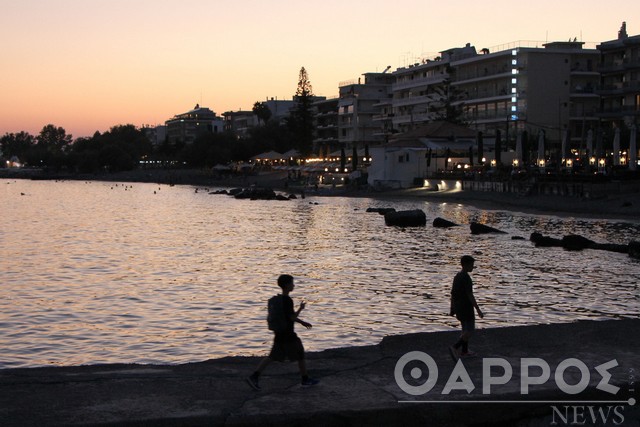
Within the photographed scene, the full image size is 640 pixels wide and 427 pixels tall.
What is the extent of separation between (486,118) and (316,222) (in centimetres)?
5773

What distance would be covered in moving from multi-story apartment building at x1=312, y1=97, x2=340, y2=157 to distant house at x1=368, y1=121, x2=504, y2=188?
213 ft

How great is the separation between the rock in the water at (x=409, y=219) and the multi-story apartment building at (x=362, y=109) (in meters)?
94.6

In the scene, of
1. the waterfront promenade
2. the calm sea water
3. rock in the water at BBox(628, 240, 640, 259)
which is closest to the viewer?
the waterfront promenade

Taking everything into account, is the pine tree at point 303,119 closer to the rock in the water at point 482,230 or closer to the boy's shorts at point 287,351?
the rock in the water at point 482,230

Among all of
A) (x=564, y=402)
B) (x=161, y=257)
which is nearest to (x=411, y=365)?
(x=564, y=402)

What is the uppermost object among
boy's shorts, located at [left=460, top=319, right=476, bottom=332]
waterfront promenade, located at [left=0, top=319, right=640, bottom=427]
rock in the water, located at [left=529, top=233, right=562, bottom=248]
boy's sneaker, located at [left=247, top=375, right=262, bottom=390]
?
boy's shorts, located at [left=460, top=319, right=476, bottom=332]

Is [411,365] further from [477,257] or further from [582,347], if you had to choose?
[477,257]

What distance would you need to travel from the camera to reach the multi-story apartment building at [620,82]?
9338cm

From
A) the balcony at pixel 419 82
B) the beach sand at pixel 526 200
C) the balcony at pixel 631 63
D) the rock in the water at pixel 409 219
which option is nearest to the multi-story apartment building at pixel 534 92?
the balcony at pixel 631 63

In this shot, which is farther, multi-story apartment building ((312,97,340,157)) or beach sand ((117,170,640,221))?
multi-story apartment building ((312,97,340,157))

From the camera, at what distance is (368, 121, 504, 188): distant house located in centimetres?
7788

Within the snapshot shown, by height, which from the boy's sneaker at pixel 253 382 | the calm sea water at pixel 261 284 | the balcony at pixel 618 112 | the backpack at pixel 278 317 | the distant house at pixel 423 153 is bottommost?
the calm sea water at pixel 261 284

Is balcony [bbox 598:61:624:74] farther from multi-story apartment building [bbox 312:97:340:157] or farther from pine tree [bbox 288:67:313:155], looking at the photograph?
multi-story apartment building [bbox 312:97:340:157]

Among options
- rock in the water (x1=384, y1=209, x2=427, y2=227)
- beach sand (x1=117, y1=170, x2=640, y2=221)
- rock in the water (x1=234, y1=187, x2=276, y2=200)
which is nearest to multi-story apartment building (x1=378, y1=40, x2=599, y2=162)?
beach sand (x1=117, y1=170, x2=640, y2=221)
